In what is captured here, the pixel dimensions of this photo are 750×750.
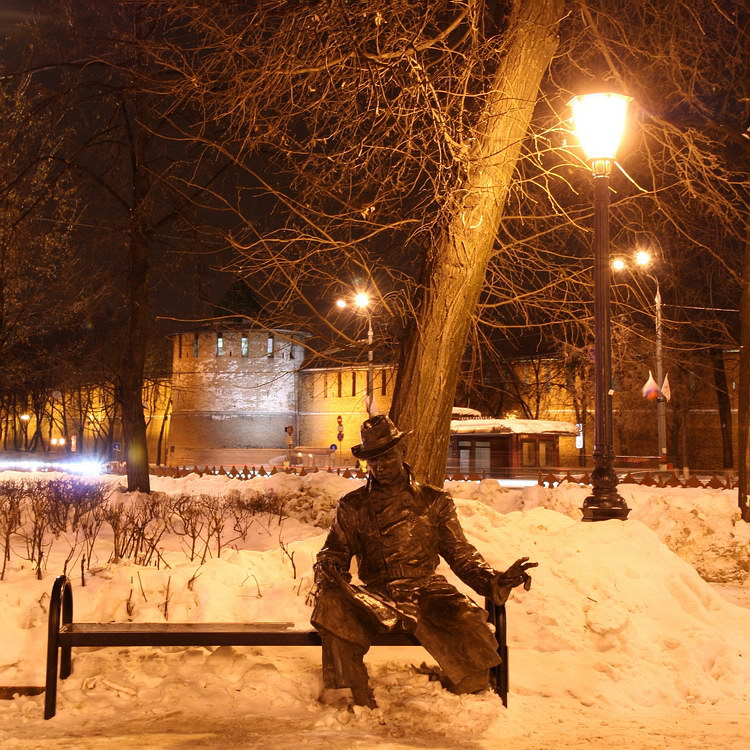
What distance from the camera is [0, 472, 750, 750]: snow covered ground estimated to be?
5.54m

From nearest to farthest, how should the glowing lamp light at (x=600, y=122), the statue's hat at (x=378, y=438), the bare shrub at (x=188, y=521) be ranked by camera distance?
the statue's hat at (x=378, y=438) → the glowing lamp light at (x=600, y=122) → the bare shrub at (x=188, y=521)

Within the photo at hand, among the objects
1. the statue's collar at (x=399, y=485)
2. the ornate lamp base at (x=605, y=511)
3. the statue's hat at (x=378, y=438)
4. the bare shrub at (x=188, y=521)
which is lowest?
the bare shrub at (x=188, y=521)

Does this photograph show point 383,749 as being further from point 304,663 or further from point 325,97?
point 325,97

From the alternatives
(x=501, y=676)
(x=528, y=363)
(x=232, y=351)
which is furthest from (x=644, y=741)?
(x=232, y=351)

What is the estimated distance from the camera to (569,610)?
7.69 meters

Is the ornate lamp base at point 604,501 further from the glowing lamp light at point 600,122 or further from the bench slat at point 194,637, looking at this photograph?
the bench slat at point 194,637

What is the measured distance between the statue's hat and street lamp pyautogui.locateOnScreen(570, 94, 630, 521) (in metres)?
4.46

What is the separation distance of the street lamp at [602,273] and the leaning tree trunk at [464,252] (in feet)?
2.82

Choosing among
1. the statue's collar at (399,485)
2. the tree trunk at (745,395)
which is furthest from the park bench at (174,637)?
the tree trunk at (745,395)

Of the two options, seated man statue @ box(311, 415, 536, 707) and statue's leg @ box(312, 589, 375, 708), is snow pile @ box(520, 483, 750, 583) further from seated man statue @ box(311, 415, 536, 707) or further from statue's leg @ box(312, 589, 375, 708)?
statue's leg @ box(312, 589, 375, 708)

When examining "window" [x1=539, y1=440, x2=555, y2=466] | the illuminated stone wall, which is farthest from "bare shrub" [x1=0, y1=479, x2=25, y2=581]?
the illuminated stone wall

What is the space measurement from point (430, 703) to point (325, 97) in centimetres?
629

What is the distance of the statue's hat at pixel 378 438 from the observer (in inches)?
243

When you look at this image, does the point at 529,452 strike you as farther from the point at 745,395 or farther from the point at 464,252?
the point at 464,252
